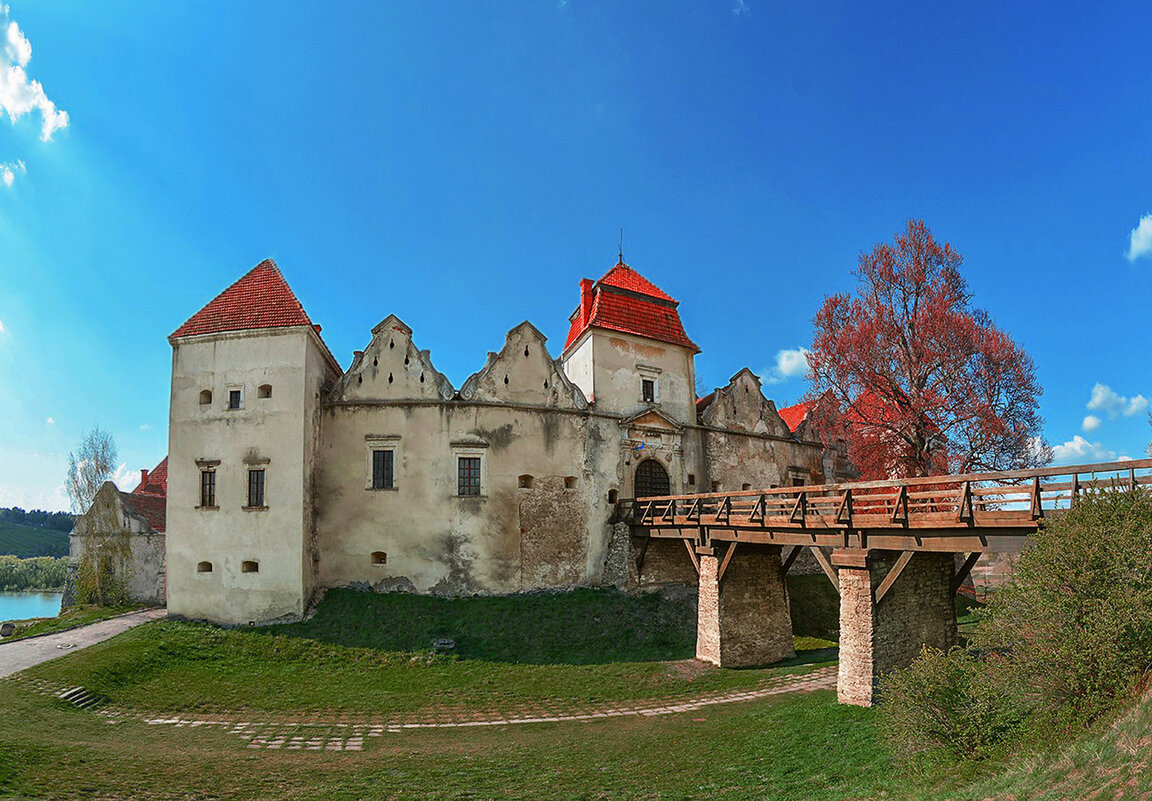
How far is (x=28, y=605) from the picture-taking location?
54.2 metres

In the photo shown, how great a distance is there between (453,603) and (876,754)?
14300mm

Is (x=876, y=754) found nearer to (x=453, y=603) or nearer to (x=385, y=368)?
(x=453, y=603)

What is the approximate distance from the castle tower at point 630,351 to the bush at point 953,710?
17454 millimetres

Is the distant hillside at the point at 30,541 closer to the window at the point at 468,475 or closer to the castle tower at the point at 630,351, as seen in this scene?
the window at the point at 468,475

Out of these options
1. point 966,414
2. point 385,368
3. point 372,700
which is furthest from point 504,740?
point 966,414

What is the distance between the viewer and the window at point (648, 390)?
A: 26.3m

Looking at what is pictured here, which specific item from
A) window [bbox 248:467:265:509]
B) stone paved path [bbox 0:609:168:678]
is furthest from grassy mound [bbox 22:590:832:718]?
window [bbox 248:467:265:509]

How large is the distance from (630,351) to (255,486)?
14.2 meters

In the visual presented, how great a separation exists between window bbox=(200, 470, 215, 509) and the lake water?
1281 inches

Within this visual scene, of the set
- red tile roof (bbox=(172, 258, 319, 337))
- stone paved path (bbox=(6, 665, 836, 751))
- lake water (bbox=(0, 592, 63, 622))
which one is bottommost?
lake water (bbox=(0, 592, 63, 622))

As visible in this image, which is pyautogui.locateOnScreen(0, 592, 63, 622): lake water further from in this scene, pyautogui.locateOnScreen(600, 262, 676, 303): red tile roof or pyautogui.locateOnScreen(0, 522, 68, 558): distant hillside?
pyautogui.locateOnScreen(600, 262, 676, 303): red tile roof

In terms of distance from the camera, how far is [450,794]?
9.38 m

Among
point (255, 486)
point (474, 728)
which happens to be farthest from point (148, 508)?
point (474, 728)

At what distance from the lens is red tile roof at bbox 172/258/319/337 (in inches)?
851
